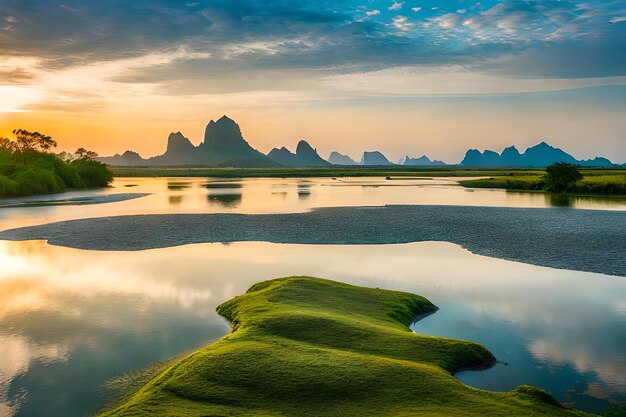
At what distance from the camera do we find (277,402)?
13.8m

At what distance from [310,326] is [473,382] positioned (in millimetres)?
6286

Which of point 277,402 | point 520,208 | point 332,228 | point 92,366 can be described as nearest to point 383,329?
point 277,402

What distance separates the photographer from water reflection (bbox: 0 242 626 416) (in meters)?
17.2

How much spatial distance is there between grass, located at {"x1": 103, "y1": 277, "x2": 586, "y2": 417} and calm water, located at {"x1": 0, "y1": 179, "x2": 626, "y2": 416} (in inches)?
68.8

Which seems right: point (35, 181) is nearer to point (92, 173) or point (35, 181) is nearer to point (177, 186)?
point (92, 173)

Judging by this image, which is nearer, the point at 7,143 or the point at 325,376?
the point at 325,376

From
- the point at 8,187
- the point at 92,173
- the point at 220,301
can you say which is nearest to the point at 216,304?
the point at 220,301

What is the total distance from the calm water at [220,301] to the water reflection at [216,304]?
0.08 m

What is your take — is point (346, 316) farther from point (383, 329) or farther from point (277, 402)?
point (277, 402)

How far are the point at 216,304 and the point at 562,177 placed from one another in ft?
323

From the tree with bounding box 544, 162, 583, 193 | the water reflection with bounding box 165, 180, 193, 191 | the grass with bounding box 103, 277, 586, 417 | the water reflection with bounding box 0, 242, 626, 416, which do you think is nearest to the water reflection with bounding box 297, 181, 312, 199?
the water reflection with bounding box 165, 180, 193, 191

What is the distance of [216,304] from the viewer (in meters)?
26.9

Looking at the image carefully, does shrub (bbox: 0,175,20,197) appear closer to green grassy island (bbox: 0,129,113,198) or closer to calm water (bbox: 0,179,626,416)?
green grassy island (bbox: 0,129,113,198)

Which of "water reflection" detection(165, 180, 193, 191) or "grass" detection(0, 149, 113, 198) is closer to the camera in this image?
"grass" detection(0, 149, 113, 198)
